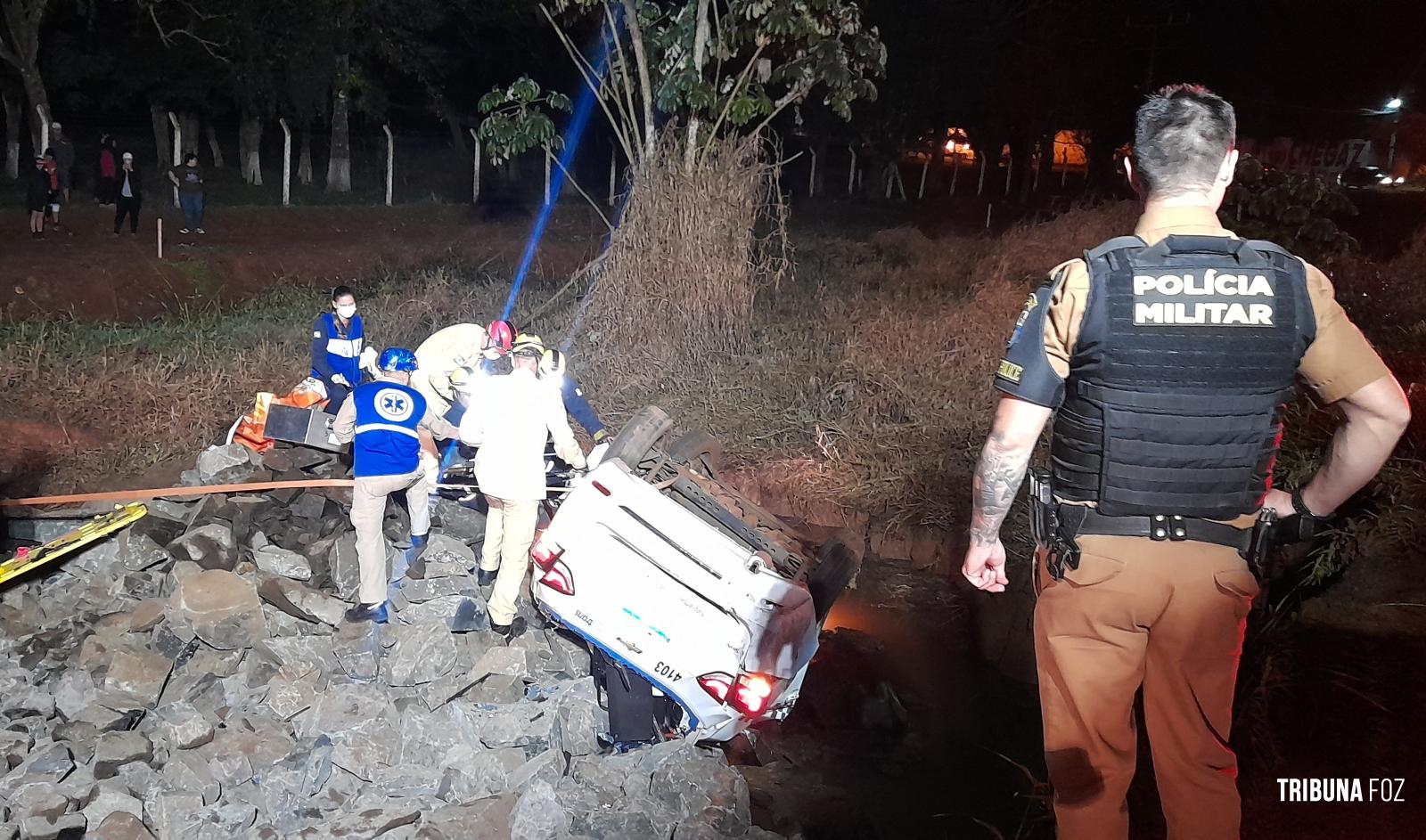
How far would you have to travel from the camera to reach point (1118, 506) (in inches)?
104

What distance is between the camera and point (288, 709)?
462 centimetres

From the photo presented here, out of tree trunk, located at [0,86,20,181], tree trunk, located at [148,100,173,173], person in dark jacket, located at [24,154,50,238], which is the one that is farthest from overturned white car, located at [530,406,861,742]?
tree trunk, located at [148,100,173,173]

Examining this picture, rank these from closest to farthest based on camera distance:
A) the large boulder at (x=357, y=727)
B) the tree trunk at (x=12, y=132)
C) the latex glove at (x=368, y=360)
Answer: the large boulder at (x=357, y=727)
the latex glove at (x=368, y=360)
the tree trunk at (x=12, y=132)

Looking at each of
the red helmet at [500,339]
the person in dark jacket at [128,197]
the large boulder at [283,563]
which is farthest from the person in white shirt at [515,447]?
the person in dark jacket at [128,197]

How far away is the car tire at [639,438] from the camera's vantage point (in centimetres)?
452

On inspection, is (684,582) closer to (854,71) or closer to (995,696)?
(995,696)

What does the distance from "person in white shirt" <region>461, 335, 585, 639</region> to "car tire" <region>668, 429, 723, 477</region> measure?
537mm

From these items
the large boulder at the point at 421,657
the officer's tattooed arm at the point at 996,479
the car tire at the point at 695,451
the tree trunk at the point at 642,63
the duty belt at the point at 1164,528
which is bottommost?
the large boulder at the point at 421,657

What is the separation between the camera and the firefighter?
5.23 metres

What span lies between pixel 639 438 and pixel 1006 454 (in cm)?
227

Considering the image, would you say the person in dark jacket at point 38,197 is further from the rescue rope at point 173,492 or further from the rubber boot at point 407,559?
the rubber boot at point 407,559

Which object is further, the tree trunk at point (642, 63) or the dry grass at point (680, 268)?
the tree trunk at point (642, 63)

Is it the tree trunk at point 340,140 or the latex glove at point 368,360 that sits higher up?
the tree trunk at point 340,140

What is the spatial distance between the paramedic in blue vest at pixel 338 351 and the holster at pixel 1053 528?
5.59 meters
